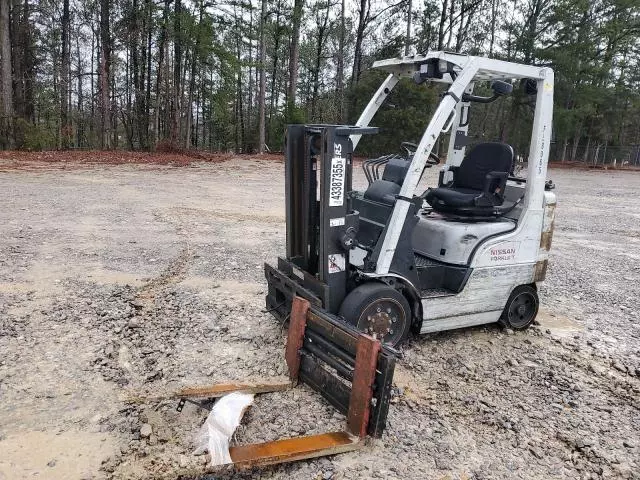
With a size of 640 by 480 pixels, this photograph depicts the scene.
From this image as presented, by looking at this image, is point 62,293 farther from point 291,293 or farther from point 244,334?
point 291,293

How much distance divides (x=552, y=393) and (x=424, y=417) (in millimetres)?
1194

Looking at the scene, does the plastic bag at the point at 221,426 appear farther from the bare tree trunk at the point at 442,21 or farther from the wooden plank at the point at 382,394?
the bare tree trunk at the point at 442,21

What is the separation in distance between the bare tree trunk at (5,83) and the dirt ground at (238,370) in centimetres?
1333

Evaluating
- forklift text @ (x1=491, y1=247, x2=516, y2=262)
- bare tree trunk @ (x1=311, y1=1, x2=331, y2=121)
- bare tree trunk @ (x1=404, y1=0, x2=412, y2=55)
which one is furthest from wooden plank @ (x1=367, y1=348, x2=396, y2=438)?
bare tree trunk @ (x1=311, y1=1, x2=331, y2=121)

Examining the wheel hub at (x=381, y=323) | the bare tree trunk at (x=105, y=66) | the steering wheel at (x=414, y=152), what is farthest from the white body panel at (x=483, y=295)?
the bare tree trunk at (x=105, y=66)

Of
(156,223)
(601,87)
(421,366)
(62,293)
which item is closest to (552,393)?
(421,366)

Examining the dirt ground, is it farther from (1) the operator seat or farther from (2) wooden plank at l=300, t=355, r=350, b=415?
(1) the operator seat

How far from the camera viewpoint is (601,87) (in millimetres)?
30969

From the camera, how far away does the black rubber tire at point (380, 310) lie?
4043 millimetres

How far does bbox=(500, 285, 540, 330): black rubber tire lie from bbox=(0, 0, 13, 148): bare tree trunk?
2046 centimetres

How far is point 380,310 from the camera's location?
4.19m

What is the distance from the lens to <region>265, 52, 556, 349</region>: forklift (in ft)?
13.4

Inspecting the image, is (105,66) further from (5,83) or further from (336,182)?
(336,182)

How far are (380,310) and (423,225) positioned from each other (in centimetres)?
121
